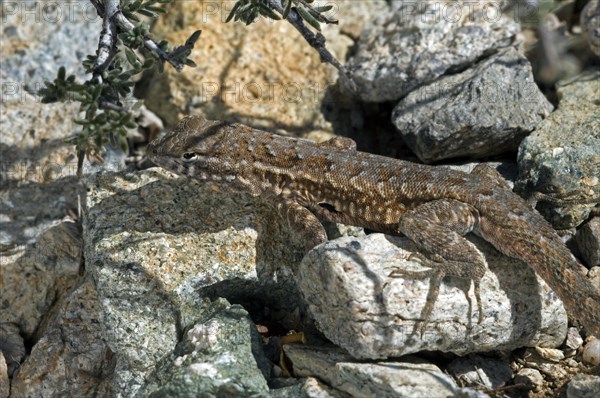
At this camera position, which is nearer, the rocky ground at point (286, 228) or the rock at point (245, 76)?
the rocky ground at point (286, 228)

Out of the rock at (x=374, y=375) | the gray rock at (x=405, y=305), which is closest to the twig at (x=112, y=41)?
the gray rock at (x=405, y=305)

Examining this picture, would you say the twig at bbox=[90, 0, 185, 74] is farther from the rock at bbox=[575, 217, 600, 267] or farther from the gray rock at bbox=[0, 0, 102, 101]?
the rock at bbox=[575, 217, 600, 267]

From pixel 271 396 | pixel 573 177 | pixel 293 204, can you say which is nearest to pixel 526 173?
pixel 573 177

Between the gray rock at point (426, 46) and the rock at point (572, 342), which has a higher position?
the gray rock at point (426, 46)

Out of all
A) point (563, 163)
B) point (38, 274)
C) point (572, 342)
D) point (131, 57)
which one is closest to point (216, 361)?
point (38, 274)

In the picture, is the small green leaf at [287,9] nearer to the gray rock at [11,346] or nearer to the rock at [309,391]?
the rock at [309,391]

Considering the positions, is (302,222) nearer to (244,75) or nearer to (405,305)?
(405,305)

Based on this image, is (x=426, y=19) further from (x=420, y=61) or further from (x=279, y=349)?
(x=279, y=349)
